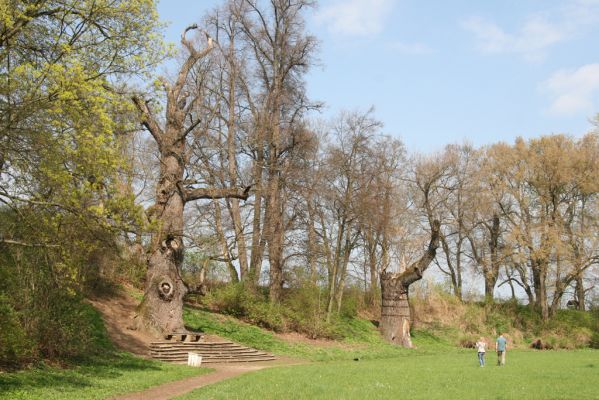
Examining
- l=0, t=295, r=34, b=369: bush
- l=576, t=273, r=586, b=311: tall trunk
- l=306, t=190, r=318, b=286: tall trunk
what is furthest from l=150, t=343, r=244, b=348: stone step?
l=576, t=273, r=586, b=311: tall trunk

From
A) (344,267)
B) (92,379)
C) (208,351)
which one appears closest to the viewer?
(92,379)

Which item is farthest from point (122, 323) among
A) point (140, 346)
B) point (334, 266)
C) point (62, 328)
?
point (334, 266)

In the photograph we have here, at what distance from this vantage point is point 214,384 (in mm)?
15773

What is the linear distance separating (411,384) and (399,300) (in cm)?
2004

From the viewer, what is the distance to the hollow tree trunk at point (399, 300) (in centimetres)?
3412

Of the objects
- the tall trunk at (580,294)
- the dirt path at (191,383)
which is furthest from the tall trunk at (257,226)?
the tall trunk at (580,294)

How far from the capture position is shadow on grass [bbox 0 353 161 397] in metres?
12.8

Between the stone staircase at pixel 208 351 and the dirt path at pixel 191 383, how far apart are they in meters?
1.02

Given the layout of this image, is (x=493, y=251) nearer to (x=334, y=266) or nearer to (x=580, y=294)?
(x=580, y=294)

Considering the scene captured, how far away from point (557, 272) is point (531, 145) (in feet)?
32.7

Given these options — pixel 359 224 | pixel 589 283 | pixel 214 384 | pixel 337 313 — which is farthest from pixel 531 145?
pixel 214 384

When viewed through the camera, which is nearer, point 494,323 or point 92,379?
point 92,379

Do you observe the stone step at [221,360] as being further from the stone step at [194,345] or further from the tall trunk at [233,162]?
the tall trunk at [233,162]

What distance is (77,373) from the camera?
15242 mm
